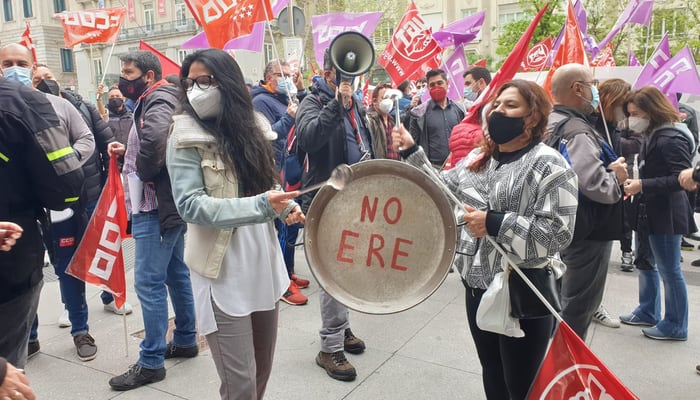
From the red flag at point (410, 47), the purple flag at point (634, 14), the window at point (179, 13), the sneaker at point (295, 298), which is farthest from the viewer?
the window at point (179, 13)

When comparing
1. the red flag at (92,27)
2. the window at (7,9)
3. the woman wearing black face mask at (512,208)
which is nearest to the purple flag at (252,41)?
the red flag at (92,27)

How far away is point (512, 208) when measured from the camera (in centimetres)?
241

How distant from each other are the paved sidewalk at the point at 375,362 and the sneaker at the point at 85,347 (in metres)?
0.05

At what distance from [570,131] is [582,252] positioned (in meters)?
0.75

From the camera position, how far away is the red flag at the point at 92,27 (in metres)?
7.78

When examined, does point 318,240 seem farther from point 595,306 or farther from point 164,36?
point 164,36

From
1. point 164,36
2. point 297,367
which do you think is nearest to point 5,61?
point 297,367

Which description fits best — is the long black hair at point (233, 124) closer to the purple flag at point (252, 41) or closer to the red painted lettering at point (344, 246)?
the red painted lettering at point (344, 246)

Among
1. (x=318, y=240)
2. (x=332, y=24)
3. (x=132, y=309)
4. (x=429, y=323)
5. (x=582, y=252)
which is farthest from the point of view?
(x=332, y=24)

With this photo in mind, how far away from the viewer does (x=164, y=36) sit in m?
46.8

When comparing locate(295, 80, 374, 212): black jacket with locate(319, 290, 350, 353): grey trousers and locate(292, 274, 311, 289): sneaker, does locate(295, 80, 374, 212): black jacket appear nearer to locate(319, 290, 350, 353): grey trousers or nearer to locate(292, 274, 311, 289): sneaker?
locate(319, 290, 350, 353): grey trousers

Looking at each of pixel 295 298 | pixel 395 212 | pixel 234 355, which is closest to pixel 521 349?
pixel 395 212

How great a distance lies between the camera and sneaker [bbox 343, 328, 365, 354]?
4152mm

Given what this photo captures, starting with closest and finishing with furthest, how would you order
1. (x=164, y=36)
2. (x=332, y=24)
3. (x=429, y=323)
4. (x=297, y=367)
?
(x=297, y=367) < (x=429, y=323) < (x=332, y=24) < (x=164, y=36)
